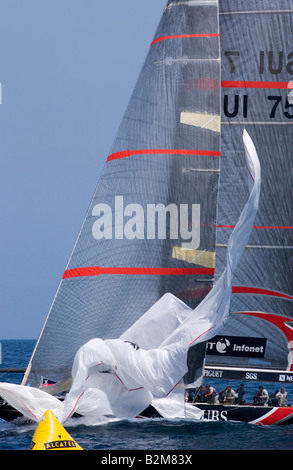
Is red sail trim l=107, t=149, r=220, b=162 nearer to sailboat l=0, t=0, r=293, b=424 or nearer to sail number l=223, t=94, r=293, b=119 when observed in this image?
sailboat l=0, t=0, r=293, b=424

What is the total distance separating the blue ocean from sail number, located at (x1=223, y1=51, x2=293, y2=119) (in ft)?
23.5

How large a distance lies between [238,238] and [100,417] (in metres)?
4.62

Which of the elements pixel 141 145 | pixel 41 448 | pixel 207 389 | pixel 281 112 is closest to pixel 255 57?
pixel 281 112

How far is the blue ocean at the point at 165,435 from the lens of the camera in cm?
1794

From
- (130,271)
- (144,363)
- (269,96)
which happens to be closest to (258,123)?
(269,96)

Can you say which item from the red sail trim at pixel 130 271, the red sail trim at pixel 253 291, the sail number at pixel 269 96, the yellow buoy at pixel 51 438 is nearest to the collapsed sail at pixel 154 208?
the red sail trim at pixel 130 271

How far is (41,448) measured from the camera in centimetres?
1338

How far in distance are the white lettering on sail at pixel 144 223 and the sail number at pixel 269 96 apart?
2.96 meters

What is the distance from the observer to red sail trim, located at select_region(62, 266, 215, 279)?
20219mm

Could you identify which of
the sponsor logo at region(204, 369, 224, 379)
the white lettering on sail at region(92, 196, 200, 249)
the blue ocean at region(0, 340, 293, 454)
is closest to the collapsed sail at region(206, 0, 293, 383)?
the sponsor logo at region(204, 369, 224, 379)

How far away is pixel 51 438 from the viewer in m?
13.5

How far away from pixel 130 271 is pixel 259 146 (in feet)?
14.5

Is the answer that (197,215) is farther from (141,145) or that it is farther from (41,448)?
(41,448)

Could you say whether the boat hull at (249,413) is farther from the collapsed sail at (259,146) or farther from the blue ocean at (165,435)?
the collapsed sail at (259,146)
